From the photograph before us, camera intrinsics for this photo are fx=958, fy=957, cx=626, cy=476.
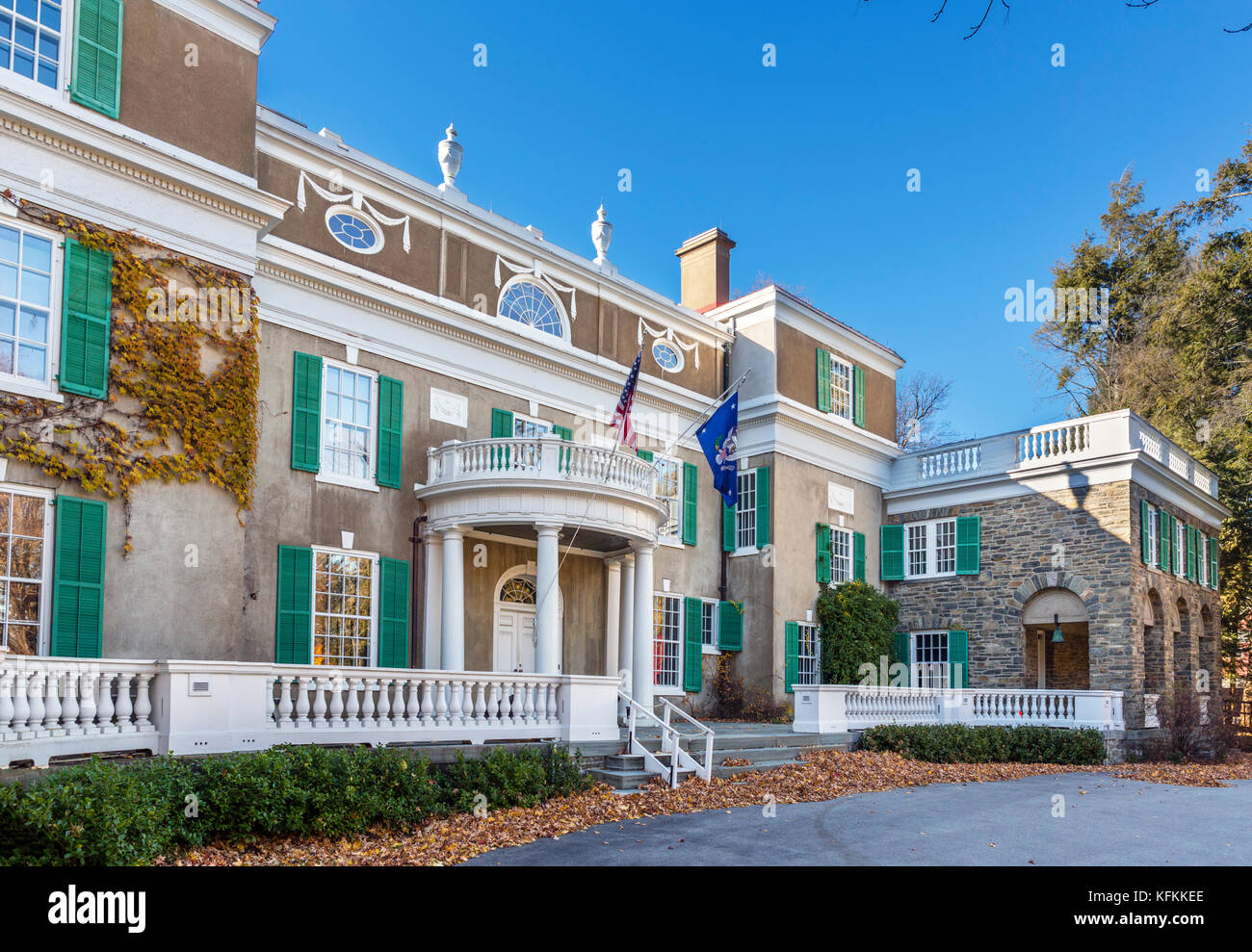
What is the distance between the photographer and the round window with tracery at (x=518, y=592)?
54.5 ft

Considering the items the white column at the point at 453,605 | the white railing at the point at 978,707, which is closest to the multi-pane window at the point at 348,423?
the white column at the point at 453,605

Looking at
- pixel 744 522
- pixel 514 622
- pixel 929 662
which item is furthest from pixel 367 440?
pixel 929 662

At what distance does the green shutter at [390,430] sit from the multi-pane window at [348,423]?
155 mm

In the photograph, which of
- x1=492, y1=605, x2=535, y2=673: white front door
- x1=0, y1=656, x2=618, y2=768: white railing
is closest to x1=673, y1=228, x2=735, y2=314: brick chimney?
x1=492, y1=605, x2=535, y2=673: white front door

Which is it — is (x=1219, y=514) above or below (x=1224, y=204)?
below

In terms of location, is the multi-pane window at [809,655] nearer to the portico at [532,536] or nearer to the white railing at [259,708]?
the portico at [532,536]

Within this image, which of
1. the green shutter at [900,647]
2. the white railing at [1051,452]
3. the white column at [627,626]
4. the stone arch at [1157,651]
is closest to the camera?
the white column at [627,626]

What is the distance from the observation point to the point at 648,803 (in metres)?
10.7

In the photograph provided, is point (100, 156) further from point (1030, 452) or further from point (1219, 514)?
point (1219, 514)

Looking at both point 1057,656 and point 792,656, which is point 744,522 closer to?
point 792,656

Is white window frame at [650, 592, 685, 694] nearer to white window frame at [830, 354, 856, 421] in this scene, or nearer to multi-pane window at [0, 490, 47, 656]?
white window frame at [830, 354, 856, 421]

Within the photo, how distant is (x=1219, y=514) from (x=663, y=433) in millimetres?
15788

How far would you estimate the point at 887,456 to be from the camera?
80.2 ft
